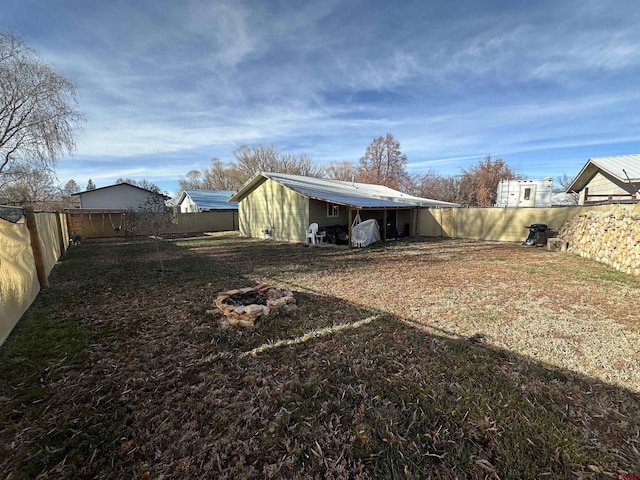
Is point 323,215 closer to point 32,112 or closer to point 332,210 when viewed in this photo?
point 332,210

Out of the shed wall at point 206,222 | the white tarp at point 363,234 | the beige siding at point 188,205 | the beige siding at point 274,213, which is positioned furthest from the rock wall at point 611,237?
the beige siding at point 188,205

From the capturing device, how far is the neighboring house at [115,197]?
22.2 m

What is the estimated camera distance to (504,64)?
32.8 feet

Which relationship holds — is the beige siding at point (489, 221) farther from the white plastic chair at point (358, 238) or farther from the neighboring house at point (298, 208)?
the white plastic chair at point (358, 238)

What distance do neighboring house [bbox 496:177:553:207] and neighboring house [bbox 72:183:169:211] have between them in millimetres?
28735

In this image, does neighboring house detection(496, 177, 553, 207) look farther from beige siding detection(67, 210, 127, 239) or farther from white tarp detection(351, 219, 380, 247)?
beige siding detection(67, 210, 127, 239)

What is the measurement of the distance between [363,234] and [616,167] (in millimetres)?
10195

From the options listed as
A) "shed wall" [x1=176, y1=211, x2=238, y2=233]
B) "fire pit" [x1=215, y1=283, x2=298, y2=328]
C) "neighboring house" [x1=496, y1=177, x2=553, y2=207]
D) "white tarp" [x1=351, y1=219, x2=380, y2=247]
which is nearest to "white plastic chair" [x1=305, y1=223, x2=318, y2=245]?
"white tarp" [x1=351, y1=219, x2=380, y2=247]

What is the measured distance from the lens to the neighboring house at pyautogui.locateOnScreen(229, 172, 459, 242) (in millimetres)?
13180

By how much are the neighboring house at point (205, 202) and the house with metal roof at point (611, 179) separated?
23360 millimetres

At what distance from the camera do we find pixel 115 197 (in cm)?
2294

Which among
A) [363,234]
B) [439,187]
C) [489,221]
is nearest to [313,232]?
[363,234]

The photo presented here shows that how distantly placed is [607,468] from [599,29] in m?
11.4

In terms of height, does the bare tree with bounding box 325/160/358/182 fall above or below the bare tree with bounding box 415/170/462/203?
above
